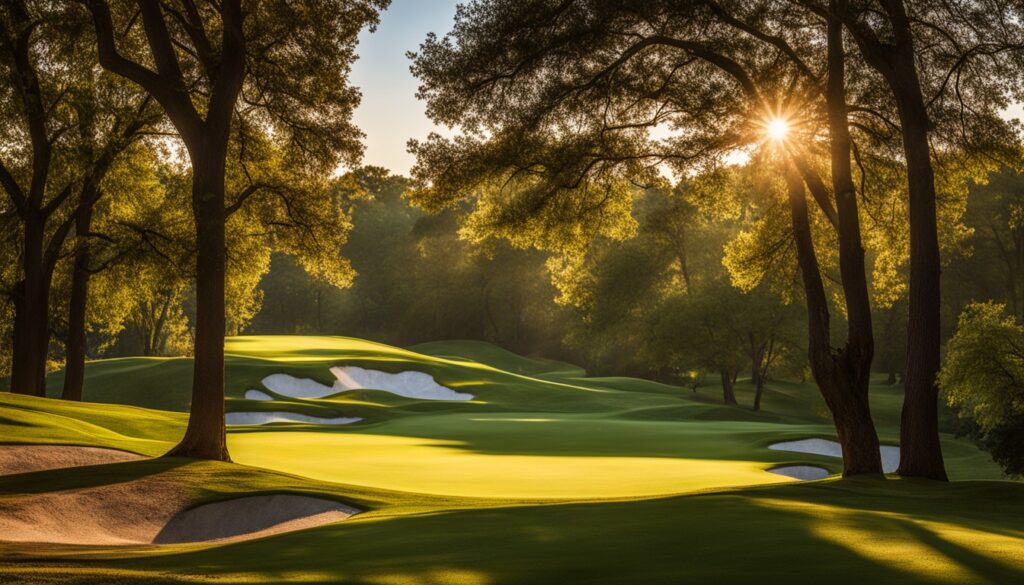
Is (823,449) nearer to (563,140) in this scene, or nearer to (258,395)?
(563,140)

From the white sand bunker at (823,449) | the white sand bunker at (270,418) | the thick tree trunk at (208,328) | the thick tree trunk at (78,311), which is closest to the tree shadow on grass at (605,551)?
the thick tree trunk at (208,328)

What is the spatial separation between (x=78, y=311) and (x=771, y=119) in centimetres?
2011

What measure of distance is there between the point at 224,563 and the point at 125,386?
34.8 m

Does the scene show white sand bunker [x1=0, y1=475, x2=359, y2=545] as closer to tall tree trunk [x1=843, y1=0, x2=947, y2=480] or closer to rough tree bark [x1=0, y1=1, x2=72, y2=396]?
tall tree trunk [x1=843, y1=0, x2=947, y2=480]

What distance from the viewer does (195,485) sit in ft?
46.2

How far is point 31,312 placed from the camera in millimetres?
25391

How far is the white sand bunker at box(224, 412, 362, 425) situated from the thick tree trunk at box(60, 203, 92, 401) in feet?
20.4

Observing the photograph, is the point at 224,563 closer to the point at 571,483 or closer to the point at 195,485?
the point at 195,485

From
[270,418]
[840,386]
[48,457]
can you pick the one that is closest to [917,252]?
[840,386]

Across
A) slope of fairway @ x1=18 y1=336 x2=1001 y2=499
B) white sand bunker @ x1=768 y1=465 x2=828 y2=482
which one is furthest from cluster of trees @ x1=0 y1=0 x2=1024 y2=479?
white sand bunker @ x1=768 y1=465 x2=828 y2=482

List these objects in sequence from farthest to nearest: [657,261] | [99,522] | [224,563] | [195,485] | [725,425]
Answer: [657,261] → [725,425] → [195,485] → [99,522] → [224,563]

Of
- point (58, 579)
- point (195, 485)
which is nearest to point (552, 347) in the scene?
point (195, 485)

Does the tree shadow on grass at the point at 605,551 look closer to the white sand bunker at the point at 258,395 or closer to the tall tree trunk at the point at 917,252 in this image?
the tall tree trunk at the point at 917,252

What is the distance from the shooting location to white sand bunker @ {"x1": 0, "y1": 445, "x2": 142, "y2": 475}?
15.9 m
